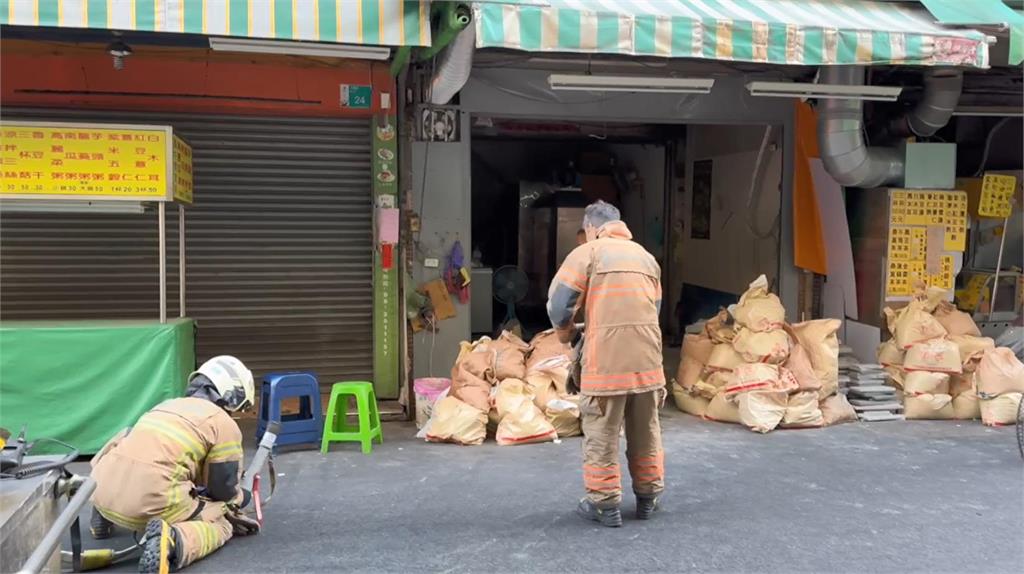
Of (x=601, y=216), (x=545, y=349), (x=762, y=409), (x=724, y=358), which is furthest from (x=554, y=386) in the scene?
(x=601, y=216)

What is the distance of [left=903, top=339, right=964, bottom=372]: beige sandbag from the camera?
7.59 metres

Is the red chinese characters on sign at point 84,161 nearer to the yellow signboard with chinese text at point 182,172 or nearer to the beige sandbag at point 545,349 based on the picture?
the yellow signboard with chinese text at point 182,172

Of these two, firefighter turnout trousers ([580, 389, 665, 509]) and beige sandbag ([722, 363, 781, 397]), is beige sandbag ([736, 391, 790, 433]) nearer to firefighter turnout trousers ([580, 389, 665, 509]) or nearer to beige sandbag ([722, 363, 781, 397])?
beige sandbag ([722, 363, 781, 397])

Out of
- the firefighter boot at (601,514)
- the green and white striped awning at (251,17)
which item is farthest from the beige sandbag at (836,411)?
the green and white striped awning at (251,17)

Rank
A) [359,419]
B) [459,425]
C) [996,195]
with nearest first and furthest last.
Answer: [359,419]
[459,425]
[996,195]

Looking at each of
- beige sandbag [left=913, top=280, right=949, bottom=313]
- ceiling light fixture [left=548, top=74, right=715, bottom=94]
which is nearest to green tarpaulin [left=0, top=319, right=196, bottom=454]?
ceiling light fixture [left=548, top=74, right=715, bottom=94]

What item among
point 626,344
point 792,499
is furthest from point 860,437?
point 626,344

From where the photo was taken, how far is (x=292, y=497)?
5484 mm

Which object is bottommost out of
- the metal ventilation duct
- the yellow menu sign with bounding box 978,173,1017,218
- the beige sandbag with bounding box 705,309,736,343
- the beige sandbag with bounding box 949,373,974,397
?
the beige sandbag with bounding box 949,373,974,397

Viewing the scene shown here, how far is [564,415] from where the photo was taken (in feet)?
22.7

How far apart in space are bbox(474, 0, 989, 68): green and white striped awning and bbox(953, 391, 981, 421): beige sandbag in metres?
2.99

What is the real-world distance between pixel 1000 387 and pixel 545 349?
13.2ft

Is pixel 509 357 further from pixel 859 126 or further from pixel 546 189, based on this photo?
pixel 546 189

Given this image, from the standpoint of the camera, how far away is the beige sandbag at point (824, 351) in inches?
296
